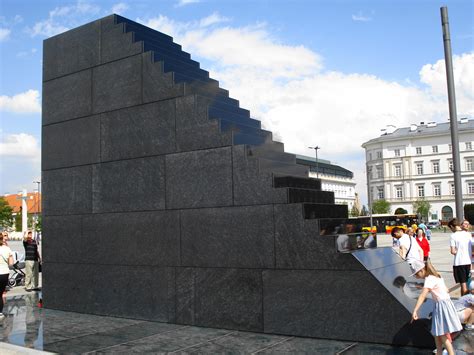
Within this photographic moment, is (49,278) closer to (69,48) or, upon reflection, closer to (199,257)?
(199,257)

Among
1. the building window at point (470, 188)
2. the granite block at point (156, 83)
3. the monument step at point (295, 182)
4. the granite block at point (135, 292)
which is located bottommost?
the granite block at point (135, 292)

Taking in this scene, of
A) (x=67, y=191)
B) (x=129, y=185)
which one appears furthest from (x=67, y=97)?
(x=129, y=185)

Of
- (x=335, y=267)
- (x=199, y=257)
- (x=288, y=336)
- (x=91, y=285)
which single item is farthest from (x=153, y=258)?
(x=335, y=267)

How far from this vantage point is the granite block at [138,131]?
9231 millimetres

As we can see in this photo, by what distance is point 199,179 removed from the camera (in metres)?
8.72

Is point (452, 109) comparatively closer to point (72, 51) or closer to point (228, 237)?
point (228, 237)

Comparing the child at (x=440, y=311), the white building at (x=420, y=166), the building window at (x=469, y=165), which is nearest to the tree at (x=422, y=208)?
the white building at (x=420, y=166)

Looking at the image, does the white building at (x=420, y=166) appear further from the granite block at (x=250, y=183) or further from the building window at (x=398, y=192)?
the granite block at (x=250, y=183)

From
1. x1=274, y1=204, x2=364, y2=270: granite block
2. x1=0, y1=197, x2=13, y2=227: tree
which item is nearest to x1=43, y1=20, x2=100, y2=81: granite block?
x1=274, y1=204, x2=364, y2=270: granite block

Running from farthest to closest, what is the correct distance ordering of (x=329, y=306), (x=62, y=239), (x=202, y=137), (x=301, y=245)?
(x=62, y=239) < (x=202, y=137) < (x=301, y=245) < (x=329, y=306)

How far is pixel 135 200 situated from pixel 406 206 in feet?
345

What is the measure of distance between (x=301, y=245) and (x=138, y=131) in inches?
A: 170

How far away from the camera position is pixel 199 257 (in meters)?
8.58

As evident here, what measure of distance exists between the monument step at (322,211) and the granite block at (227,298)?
1.32 meters
